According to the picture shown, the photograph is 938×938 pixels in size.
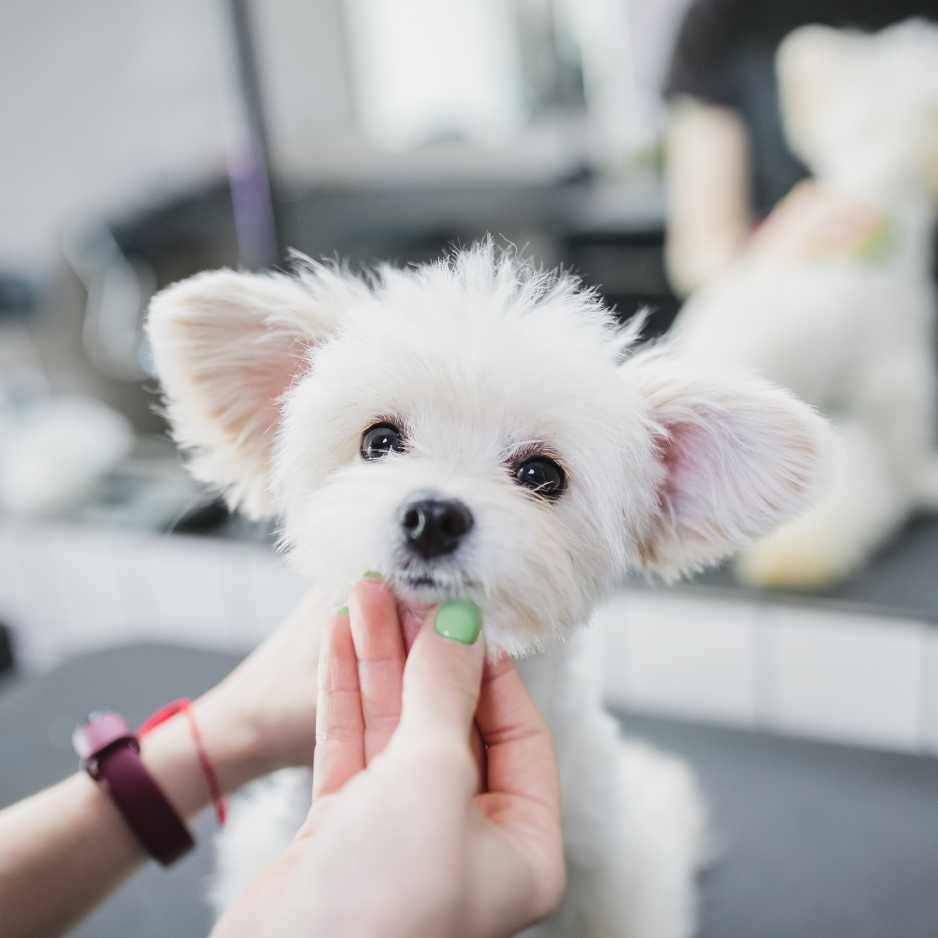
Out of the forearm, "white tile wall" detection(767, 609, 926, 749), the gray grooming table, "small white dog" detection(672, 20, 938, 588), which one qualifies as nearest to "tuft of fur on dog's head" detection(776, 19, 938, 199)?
"small white dog" detection(672, 20, 938, 588)

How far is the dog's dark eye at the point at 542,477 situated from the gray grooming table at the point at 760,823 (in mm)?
411

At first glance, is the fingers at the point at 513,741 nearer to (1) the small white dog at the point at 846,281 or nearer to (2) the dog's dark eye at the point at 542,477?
(2) the dog's dark eye at the point at 542,477

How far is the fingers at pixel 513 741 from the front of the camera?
49 centimetres

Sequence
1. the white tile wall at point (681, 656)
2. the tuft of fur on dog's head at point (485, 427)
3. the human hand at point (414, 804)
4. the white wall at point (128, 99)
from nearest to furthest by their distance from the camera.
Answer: the human hand at point (414, 804), the tuft of fur on dog's head at point (485, 427), the white tile wall at point (681, 656), the white wall at point (128, 99)

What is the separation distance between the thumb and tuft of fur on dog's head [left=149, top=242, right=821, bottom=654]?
2cm

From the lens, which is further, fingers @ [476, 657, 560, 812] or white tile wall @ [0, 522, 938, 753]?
white tile wall @ [0, 522, 938, 753]

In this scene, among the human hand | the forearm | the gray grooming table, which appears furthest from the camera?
the gray grooming table

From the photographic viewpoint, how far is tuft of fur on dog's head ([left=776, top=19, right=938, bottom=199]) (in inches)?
36.2

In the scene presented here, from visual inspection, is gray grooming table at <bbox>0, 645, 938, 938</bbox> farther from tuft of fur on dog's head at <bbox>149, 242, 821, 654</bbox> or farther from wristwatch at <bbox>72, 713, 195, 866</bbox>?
tuft of fur on dog's head at <bbox>149, 242, 821, 654</bbox>

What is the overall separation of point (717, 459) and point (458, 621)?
Answer: 20 centimetres

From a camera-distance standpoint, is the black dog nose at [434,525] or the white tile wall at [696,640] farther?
the white tile wall at [696,640]

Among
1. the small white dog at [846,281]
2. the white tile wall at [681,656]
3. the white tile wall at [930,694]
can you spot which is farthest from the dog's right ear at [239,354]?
the white tile wall at [930,694]

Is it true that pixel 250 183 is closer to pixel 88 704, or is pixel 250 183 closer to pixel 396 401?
pixel 88 704

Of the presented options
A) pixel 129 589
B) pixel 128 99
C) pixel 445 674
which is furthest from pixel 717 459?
pixel 128 99
